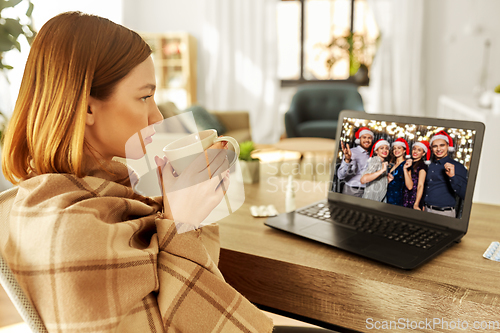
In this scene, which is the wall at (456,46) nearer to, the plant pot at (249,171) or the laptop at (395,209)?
the plant pot at (249,171)

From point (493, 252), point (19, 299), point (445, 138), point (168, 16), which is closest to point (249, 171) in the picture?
point (445, 138)

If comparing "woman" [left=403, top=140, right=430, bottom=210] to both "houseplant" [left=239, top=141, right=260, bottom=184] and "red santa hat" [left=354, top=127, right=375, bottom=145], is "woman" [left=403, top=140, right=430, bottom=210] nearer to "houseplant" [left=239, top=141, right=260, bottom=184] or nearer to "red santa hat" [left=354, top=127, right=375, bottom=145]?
"red santa hat" [left=354, top=127, right=375, bottom=145]

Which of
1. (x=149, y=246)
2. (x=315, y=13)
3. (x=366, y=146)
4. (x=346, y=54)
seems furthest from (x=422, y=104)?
(x=149, y=246)

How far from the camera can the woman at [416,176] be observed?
2.88ft

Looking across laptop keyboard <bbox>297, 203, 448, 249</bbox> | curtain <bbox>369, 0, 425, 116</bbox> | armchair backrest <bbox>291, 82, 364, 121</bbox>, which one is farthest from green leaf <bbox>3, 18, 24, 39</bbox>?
curtain <bbox>369, 0, 425, 116</bbox>

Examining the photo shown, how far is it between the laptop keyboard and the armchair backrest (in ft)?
11.2

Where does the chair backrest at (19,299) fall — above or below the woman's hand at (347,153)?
below

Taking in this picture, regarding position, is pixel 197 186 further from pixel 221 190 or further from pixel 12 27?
pixel 12 27

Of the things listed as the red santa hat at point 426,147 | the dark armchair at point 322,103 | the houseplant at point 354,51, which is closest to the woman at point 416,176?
the red santa hat at point 426,147

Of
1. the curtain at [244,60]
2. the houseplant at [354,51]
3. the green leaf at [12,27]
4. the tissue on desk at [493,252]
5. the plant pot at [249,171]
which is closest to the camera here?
the tissue on desk at [493,252]

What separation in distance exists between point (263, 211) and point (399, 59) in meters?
4.16

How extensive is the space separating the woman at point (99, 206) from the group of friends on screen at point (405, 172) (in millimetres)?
450

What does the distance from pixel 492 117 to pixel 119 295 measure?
2.52 meters

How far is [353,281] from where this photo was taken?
697 mm
